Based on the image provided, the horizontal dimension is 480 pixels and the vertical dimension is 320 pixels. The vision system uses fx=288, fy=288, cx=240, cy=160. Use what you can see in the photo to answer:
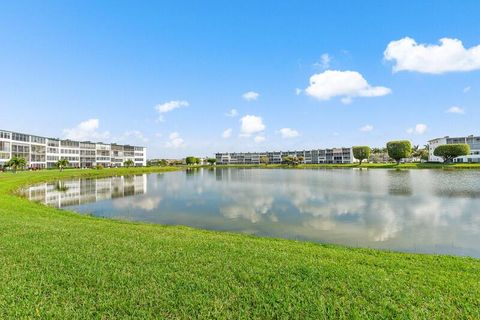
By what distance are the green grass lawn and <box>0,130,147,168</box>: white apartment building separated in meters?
92.0

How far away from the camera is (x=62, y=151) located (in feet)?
384

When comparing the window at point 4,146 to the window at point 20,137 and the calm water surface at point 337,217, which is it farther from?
the calm water surface at point 337,217

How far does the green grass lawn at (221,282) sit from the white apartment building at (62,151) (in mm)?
92038

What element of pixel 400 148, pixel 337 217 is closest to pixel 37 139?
pixel 337 217

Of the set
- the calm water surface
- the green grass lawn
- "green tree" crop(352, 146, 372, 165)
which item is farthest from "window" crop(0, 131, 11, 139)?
"green tree" crop(352, 146, 372, 165)

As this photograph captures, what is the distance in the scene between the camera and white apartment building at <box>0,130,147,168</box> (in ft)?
276

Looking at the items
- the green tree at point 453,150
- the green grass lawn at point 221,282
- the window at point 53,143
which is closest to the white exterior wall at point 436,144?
the green tree at point 453,150

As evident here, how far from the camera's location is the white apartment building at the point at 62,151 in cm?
8407

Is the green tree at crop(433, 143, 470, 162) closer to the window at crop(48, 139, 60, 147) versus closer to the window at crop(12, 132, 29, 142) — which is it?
the window at crop(12, 132, 29, 142)

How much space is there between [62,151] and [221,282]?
131357 millimetres

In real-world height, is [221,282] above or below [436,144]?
below

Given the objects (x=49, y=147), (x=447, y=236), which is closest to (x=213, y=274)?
(x=447, y=236)

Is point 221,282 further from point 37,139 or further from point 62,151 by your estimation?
point 62,151

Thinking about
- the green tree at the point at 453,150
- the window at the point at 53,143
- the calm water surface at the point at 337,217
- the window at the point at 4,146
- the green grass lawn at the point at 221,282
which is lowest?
the calm water surface at the point at 337,217
